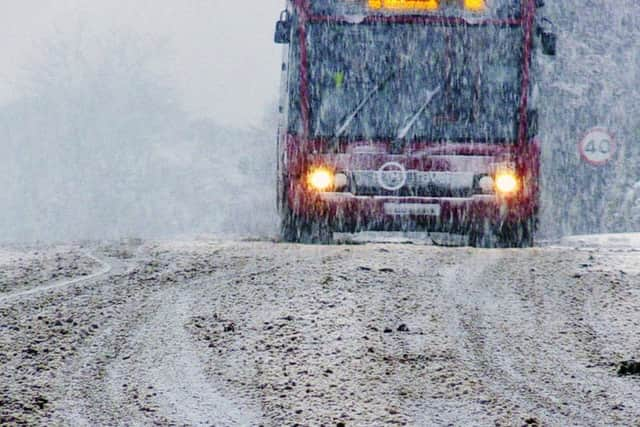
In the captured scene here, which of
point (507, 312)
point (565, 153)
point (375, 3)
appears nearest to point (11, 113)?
point (565, 153)

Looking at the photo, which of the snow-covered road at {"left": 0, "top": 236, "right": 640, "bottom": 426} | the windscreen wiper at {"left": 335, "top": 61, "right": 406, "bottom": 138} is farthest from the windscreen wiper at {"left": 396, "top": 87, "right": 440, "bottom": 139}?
the snow-covered road at {"left": 0, "top": 236, "right": 640, "bottom": 426}

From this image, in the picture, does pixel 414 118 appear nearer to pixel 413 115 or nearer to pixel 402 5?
pixel 413 115

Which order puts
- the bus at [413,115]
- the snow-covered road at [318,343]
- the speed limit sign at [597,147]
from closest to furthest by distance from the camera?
the snow-covered road at [318,343] → the bus at [413,115] → the speed limit sign at [597,147]

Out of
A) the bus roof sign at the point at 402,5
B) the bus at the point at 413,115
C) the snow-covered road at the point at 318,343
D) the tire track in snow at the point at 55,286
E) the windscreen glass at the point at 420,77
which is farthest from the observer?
the bus roof sign at the point at 402,5

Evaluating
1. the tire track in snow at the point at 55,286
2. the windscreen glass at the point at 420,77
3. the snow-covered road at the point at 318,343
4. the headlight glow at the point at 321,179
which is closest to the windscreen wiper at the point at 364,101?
the windscreen glass at the point at 420,77

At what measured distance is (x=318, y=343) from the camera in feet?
13.2

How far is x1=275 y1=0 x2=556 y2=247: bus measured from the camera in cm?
893

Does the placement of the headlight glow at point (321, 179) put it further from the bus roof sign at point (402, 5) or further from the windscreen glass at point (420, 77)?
the bus roof sign at point (402, 5)

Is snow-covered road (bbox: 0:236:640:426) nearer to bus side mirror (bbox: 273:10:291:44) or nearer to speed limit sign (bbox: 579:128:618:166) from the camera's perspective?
bus side mirror (bbox: 273:10:291:44)

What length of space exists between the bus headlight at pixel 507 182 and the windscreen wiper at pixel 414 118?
0.98m

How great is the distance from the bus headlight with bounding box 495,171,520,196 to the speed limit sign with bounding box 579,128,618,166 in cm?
790

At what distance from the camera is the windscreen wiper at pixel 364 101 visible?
9000mm

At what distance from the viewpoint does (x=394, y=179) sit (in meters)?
8.92

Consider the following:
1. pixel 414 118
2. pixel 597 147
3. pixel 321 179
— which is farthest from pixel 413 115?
pixel 597 147
